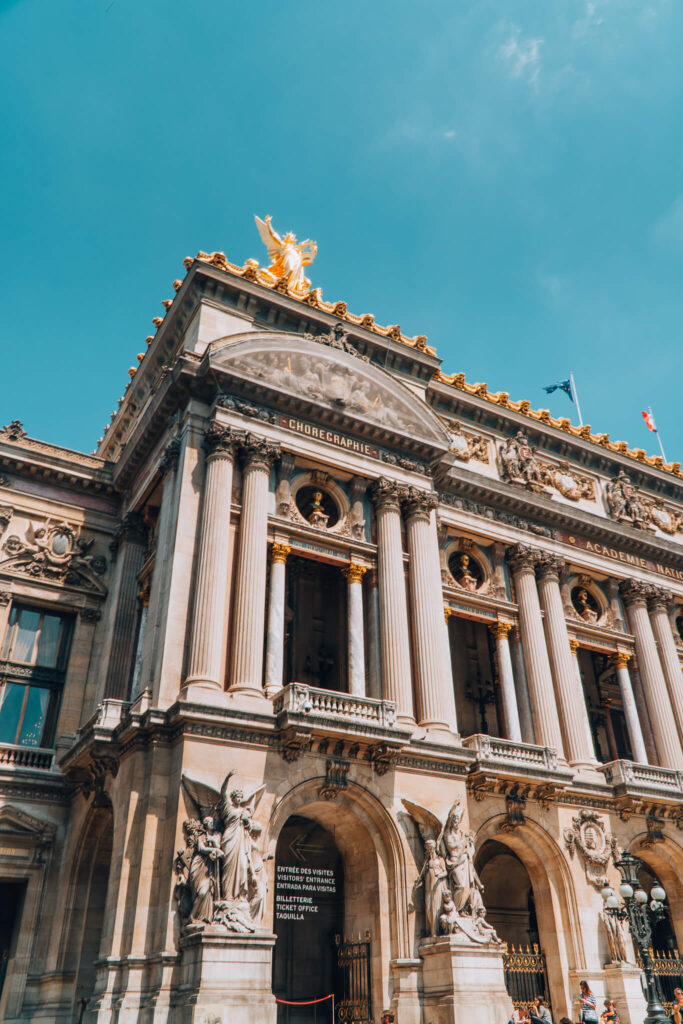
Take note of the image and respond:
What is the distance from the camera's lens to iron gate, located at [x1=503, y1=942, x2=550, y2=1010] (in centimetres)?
2480

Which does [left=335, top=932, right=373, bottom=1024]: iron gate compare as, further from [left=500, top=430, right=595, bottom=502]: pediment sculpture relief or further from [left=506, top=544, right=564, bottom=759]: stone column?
[left=500, top=430, right=595, bottom=502]: pediment sculpture relief

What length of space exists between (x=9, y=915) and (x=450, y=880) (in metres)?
14.1

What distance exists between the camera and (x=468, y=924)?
2178cm

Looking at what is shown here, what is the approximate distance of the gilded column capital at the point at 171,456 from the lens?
2659cm

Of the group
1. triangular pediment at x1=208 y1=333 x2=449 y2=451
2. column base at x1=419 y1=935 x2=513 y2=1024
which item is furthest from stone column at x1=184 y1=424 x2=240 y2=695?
column base at x1=419 y1=935 x2=513 y2=1024

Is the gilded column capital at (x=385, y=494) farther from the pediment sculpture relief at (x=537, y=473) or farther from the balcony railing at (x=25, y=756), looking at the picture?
the balcony railing at (x=25, y=756)

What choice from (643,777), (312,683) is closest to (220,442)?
(312,683)

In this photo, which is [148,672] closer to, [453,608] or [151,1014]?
[151,1014]

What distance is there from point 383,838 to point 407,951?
2.81 m

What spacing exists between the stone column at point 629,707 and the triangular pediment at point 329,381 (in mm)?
11925

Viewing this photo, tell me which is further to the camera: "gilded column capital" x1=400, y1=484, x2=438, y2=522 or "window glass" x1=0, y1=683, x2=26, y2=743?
"gilded column capital" x1=400, y1=484, x2=438, y2=522

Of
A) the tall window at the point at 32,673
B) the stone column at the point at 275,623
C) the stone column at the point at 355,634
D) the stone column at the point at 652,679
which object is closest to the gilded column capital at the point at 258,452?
the stone column at the point at 275,623

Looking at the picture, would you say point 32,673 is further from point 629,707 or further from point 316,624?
point 629,707

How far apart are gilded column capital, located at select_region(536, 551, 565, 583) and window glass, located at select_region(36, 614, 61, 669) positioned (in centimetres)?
1827
